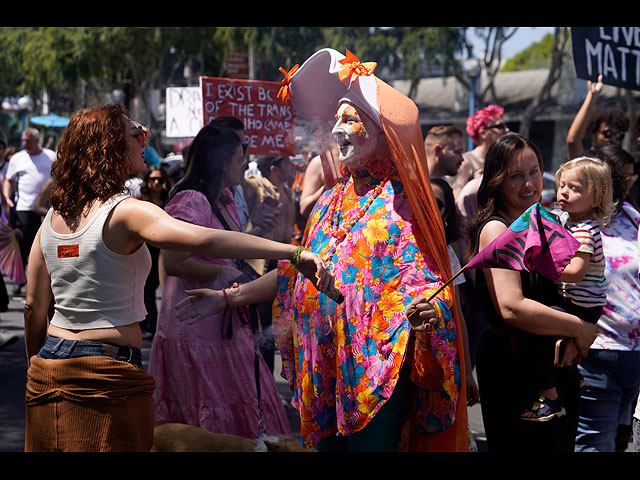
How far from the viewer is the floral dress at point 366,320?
292cm

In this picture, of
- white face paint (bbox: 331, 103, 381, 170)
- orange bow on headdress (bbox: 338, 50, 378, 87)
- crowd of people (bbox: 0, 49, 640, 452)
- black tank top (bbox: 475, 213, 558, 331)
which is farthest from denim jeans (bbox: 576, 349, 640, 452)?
orange bow on headdress (bbox: 338, 50, 378, 87)

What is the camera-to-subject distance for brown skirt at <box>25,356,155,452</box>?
2.69 m

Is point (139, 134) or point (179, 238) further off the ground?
point (139, 134)

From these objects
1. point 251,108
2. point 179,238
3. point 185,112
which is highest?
point 251,108

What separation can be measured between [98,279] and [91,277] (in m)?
0.02

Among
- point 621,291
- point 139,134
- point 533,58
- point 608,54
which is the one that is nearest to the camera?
point 139,134

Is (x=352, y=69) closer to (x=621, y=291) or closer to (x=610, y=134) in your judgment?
(x=621, y=291)

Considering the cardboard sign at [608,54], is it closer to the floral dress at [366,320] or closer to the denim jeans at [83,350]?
the floral dress at [366,320]

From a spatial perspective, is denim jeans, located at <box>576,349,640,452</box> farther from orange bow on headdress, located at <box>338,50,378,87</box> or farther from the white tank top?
the white tank top

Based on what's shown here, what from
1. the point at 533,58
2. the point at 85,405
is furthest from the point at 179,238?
the point at 533,58

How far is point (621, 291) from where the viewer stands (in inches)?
150

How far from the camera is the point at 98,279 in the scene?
274cm

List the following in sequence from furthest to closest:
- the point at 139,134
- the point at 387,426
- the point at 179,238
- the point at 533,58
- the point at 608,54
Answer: the point at 533,58 → the point at 608,54 → the point at 387,426 → the point at 139,134 → the point at 179,238

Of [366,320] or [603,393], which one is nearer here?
[366,320]
